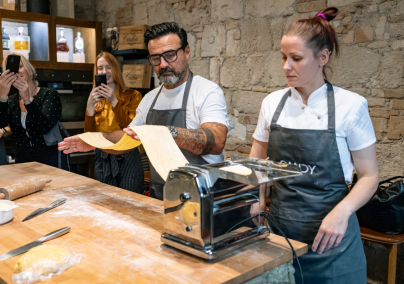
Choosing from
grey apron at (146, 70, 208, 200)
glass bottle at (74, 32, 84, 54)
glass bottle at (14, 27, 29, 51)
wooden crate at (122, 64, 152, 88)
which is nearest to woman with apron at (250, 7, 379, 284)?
grey apron at (146, 70, 208, 200)

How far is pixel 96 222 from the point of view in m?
1.52

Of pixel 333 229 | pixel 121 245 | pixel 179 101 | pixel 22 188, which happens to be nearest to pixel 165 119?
pixel 179 101

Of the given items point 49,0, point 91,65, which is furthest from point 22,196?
point 49,0

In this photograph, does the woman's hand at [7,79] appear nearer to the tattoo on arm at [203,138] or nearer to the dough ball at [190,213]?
the tattoo on arm at [203,138]

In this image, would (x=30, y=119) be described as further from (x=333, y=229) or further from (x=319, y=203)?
(x=333, y=229)

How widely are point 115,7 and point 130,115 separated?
251 cm

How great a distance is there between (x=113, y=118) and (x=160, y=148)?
5.38ft

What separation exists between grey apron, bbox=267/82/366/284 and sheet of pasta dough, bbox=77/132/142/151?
70cm

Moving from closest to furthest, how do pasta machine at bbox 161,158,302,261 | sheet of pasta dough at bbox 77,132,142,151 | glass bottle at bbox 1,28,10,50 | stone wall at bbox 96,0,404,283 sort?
pasta machine at bbox 161,158,302,261 → sheet of pasta dough at bbox 77,132,142,151 → stone wall at bbox 96,0,404,283 → glass bottle at bbox 1,28,10,50

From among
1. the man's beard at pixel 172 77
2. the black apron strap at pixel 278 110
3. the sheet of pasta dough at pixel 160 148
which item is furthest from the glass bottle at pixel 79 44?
the black apron strap at pixel 278 110

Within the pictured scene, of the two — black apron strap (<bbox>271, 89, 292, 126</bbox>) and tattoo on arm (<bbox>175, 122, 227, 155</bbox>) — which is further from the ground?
black apron strap (<bbox>271, 89, 292, 126</bbox>)

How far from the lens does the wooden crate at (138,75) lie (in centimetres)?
439

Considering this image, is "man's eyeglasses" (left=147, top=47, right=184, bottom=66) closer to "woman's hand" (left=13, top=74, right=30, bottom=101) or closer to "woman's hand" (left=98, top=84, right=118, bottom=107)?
"woman's hand" (left=98, top=84, right=118, bottom=107)

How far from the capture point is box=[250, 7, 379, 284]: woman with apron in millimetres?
1546
